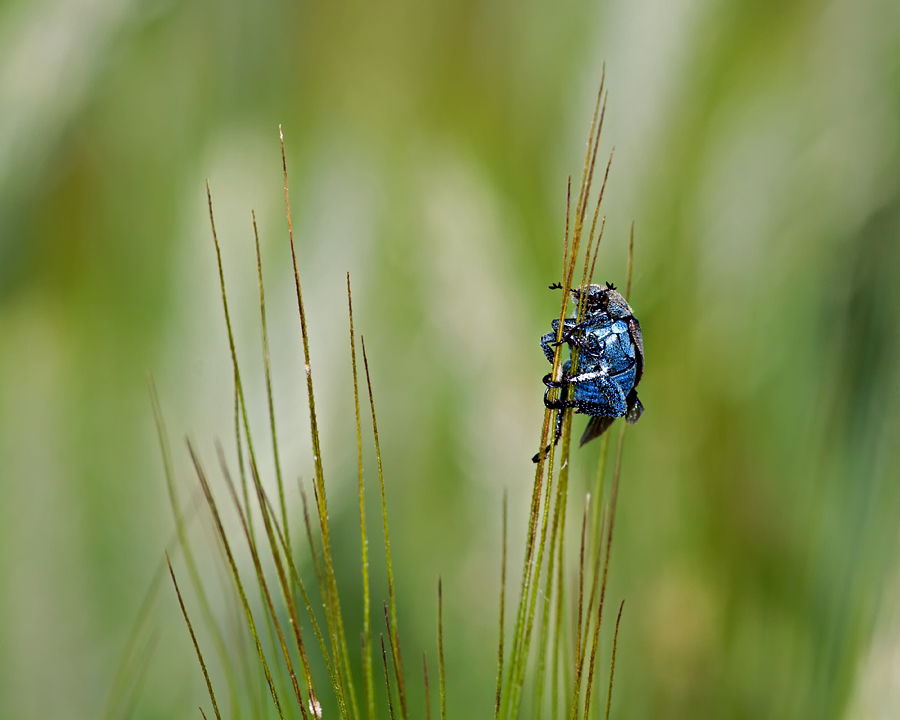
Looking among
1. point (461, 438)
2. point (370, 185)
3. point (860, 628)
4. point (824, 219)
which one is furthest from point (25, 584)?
point (824, 219)

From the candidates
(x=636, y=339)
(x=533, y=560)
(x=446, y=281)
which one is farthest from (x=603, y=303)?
(x=446, y=281)

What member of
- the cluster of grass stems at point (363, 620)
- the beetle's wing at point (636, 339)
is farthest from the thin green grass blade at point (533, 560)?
the beetle's wing at point (636, 339)

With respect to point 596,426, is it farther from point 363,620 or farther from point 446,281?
point 446,281

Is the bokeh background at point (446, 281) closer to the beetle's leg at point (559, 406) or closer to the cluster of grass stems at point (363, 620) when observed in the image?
the cluster of grass stems at point (363, 620)

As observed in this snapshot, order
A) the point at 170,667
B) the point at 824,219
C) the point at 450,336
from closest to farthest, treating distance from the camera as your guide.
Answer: the point at 824,219 → the point at 170,667 → the point at 450,336

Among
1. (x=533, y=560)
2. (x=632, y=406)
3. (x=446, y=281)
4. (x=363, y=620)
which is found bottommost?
(x=363, y=620)

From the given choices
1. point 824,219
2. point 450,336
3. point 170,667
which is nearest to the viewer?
point 824,219

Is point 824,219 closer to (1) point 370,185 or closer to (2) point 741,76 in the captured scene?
(2) point 741,76
